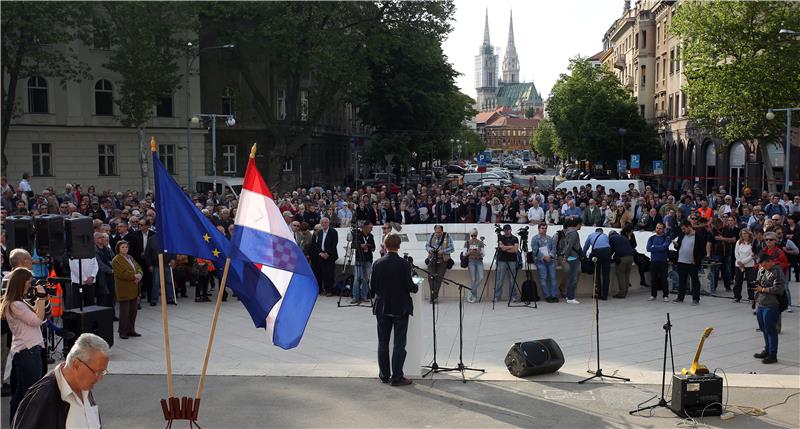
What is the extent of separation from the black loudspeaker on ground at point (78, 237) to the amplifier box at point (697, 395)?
832 centimetres

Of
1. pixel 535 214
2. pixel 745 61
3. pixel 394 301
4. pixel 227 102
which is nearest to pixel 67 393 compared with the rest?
pixel 394 301

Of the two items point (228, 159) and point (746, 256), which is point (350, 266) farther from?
point (228, 159)

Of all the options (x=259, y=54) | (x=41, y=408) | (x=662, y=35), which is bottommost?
(x=41, y=408)

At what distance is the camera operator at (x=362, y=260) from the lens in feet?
56.7

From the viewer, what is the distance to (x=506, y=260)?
17234 mm

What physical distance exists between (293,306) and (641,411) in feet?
14.7

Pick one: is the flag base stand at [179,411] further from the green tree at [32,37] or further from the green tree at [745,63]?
→ the green tree at [745,63]

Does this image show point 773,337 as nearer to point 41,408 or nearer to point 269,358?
point 269,358

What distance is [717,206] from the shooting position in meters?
25.6

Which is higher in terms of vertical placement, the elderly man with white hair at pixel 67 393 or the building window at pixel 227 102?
the building window at pixel 227 102

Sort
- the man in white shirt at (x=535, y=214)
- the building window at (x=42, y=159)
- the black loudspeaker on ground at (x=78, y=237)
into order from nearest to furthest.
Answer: the black loudspeaker on ground at (x=78, y=237) < the man in white shirt at (x=535, y=214) < the building window at (x=42, y=159)

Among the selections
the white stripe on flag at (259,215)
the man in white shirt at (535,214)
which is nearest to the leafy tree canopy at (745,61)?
the man in white shirt at (535,214)

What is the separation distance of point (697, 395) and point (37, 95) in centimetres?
4330

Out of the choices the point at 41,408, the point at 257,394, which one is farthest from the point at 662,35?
the point at 41,408
